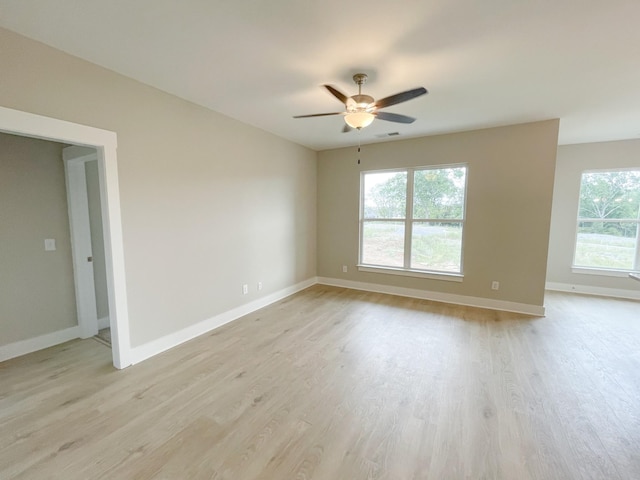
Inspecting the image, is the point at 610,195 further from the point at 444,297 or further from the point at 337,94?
the point at 337,94

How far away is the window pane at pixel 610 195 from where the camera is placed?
4637mm

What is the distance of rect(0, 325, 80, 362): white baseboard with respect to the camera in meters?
2.70

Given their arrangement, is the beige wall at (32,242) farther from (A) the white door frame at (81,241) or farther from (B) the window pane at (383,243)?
(B) the window pane at (383,243)

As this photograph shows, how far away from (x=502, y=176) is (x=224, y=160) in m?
3.83

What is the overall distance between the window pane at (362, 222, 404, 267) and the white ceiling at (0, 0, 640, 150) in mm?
2168

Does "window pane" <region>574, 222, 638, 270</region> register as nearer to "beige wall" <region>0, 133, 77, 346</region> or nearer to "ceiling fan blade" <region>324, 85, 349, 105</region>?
"ceiling fan blade" <region>324, 85, 349, 105</region>

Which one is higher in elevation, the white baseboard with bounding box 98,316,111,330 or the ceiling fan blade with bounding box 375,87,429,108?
the ceiling fan blade with bounding box 375,87,429,108

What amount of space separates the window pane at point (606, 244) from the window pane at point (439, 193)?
8.51 feet

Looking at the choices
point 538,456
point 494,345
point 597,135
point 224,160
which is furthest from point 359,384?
point 597,135

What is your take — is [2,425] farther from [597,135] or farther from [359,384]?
[597,135]

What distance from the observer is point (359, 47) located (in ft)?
6.70

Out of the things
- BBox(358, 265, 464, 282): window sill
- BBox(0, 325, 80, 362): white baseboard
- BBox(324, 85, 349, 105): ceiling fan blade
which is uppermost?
BBox(324, 85, 349, 105): ceiling fan blade

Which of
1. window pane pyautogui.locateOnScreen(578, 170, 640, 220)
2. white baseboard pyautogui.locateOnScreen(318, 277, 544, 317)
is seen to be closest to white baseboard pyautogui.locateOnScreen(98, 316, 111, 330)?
white baseboard pyautogui.locateOnScreen(318, 277, 544, 317)

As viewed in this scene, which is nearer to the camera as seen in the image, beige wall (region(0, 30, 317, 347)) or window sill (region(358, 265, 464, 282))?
beige wall (region(0, 30, 317, 347))
